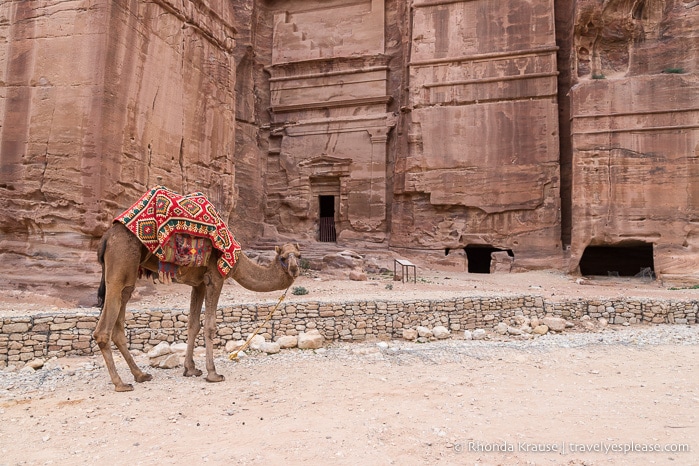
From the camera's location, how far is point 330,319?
7531 mm

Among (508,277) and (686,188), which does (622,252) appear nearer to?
(686,188)

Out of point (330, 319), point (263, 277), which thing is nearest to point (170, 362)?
point (263, 277)

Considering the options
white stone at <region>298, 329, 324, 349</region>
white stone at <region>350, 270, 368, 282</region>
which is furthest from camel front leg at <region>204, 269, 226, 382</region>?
white stone at <region>350, 270, 368, 282</region>

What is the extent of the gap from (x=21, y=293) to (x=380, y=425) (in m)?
8.13

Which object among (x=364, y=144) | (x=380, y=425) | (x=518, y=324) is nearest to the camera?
(x=380, y=425)

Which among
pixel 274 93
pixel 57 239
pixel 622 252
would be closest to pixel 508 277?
pixel 622 252

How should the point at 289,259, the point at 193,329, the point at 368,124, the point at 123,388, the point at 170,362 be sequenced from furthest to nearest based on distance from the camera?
the point at 368,124 < the point at 170,362 < the point at 193,329 < the point at 289,259 < the point at 123,388

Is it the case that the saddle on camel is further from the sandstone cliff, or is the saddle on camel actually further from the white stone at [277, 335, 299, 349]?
the sandstone cliff

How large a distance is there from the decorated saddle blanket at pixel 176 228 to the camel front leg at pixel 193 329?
0.55 m

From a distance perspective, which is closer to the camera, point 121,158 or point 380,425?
point 380,425

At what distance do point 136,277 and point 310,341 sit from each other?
2.71 metres

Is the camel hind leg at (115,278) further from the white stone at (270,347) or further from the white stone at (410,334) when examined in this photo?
the white stone at (410,334)

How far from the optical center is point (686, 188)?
13.2 meters

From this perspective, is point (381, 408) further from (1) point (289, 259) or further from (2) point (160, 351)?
(2) point (160, 351)
